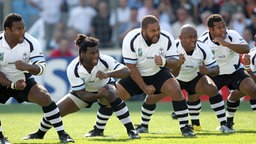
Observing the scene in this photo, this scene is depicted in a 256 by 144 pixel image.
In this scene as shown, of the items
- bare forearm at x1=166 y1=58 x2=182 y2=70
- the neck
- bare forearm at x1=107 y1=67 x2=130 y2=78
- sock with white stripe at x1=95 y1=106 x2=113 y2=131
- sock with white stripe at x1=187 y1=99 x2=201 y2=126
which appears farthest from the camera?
sock with white stripe at x1=187 y1=99 x2=201 y2=126

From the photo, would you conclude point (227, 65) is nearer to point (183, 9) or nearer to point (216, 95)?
point (216, 95)

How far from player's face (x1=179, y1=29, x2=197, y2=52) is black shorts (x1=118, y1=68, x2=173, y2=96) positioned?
2.53 feet

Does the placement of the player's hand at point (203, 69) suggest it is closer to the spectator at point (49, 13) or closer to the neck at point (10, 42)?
the neck at point (10, 42)

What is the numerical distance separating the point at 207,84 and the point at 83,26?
464 inches

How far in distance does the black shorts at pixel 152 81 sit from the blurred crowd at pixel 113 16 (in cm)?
1056

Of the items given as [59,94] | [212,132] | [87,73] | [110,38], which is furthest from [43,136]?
[110,38]

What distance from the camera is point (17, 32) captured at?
12.6 meters

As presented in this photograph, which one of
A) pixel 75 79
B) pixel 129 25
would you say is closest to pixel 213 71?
pixel 75 79

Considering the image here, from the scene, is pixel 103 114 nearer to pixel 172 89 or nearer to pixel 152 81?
pixel 152 81

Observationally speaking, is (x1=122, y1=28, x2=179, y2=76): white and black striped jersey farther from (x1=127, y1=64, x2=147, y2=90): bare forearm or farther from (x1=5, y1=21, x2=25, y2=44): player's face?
(x1=5, y1=21, x2=25, y2=44): player's face

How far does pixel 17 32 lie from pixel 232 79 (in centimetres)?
469

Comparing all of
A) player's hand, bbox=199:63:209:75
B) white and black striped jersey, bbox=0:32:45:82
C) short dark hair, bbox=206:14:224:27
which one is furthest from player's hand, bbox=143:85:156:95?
short dark hair, bbox=206:14:224:27

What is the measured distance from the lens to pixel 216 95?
1458 centimetres

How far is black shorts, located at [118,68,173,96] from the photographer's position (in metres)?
13.8
